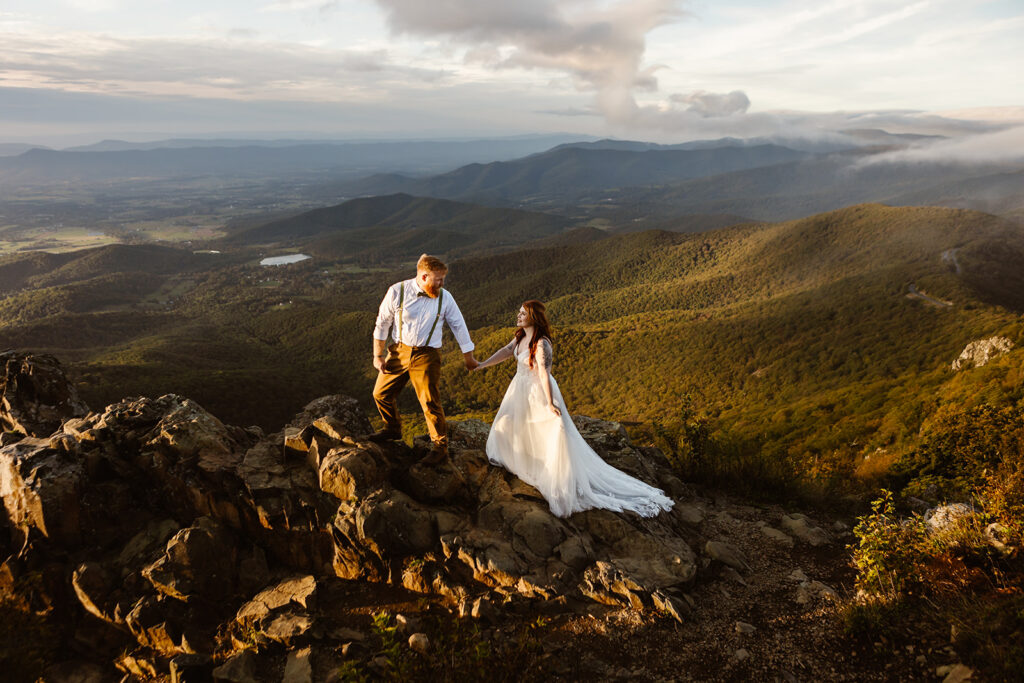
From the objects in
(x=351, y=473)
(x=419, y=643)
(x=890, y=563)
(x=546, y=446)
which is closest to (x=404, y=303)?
(x=351, y=473)

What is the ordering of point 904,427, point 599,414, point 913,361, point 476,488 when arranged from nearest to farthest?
point 476,488 → point 904,427 → point 913,361 → point 599,414

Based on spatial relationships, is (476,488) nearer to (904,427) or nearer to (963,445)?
(963,445)

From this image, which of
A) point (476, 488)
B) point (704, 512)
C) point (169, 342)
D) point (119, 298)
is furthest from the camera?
point (119, 298)

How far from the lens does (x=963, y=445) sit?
10648 mm

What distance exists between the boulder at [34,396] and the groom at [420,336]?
975 cm

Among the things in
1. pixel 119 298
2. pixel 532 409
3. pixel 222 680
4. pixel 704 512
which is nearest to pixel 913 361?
pixel 704 512

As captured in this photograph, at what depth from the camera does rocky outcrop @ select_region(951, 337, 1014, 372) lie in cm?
2637

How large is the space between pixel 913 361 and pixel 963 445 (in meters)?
49.5

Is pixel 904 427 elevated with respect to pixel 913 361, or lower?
elevated

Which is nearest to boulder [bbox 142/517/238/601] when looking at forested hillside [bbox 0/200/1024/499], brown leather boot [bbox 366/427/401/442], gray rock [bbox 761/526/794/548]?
brown leather boot [bbox 366/427/401/442]

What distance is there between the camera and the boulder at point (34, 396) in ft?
37.8

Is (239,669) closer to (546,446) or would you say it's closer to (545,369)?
(546,446)

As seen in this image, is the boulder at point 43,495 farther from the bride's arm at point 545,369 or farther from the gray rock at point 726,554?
the gray rock at point 726,554

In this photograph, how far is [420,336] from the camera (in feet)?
26.2
